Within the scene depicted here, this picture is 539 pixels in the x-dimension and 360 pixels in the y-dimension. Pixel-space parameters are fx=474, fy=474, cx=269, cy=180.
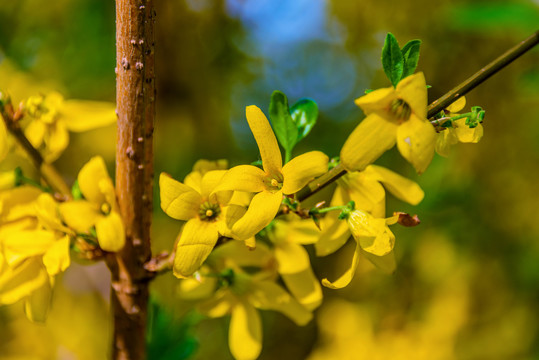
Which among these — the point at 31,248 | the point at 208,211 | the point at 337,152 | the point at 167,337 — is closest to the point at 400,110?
the point at 208,211

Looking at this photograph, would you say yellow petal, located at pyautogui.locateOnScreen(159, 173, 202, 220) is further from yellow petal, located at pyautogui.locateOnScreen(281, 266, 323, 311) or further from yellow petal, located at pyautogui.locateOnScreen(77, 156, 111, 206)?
yellow petal, located at pyautogui.locateOnScreen(281, 266, 323, 311)

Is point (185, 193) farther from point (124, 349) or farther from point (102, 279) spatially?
point (102, 279)

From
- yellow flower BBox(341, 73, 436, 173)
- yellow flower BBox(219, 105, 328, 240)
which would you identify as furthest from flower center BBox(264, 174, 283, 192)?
yellow flower BBox(341, 73, 436, 173)

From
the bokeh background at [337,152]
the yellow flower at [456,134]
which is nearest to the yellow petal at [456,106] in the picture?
the yellow flower at [456,134]

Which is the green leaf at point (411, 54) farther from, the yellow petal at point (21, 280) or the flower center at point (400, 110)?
the yellow petal at point (21, 280)

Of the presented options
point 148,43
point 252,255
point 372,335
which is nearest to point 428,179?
point 372,335

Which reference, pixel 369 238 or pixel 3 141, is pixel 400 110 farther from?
pixel 3 141
